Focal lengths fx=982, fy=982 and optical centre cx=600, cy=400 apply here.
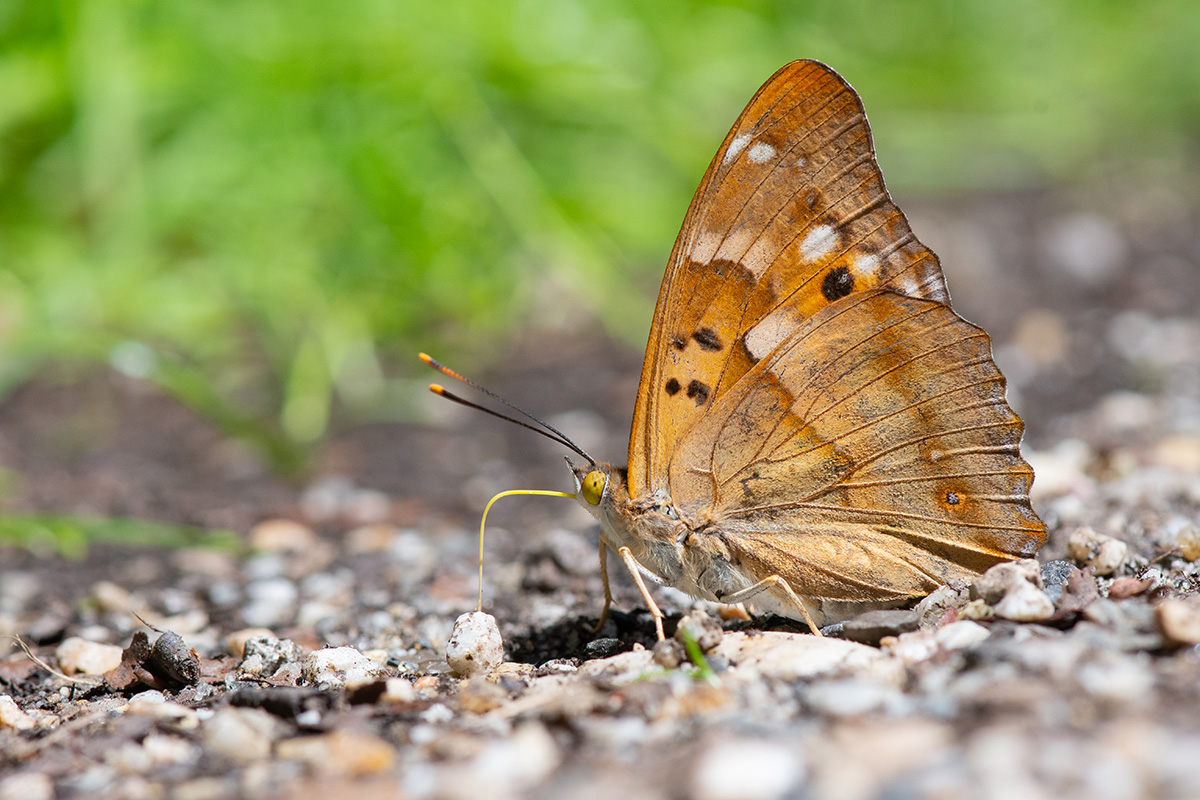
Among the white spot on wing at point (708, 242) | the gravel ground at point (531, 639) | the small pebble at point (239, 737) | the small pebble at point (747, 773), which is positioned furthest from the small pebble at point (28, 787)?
the white spot on wing at point (708, 242)

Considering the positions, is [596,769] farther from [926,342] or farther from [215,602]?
A: [215,602]

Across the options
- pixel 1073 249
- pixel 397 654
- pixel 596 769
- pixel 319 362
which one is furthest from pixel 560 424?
pixel 1073 249

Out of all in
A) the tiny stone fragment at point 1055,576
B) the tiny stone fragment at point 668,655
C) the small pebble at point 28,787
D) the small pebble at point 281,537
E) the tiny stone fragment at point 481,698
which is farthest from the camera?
the small pebble at point 281,537

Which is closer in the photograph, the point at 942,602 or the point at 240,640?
the point at 942,602

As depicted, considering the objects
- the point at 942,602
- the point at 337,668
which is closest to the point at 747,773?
the point at 942,602

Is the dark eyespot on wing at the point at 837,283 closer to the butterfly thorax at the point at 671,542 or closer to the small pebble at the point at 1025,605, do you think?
the butterfly thorax at the point at 671,542

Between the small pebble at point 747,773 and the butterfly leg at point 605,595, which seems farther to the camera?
the butterfly leg at point 605,595

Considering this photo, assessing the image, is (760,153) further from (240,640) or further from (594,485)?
(240,640)
